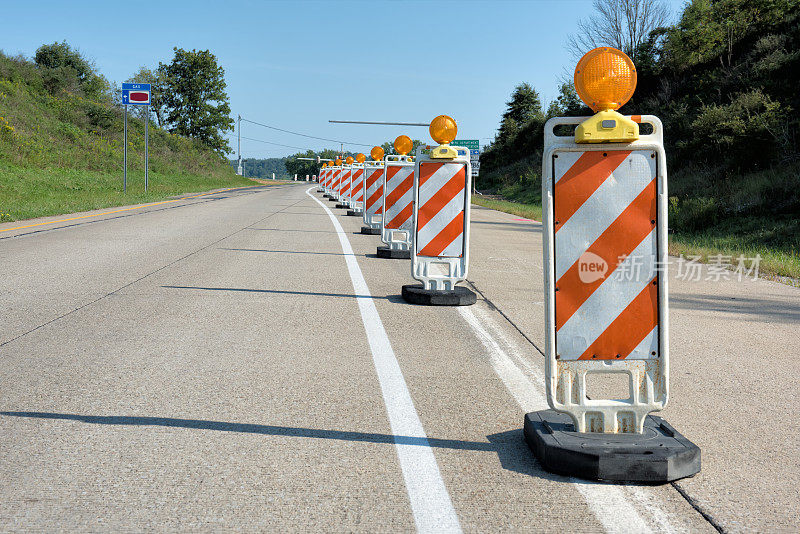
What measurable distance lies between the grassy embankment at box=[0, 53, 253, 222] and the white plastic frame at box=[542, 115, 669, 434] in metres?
16.5

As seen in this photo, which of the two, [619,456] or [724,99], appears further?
[724,99]

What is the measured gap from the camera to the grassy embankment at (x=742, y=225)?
1430 centimetres

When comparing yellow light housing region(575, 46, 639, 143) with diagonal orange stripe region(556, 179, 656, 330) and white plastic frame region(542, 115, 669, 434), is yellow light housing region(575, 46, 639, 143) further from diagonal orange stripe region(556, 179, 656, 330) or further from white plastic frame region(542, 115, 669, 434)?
diagonal orange stripe region(556, 179, 656, 330)

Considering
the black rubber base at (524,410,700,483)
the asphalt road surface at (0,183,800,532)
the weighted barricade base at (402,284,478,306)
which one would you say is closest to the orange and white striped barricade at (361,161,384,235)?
the asphalt road surface at (0,183,800,532)

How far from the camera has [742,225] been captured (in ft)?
61.4

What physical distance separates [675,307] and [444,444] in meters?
5.23

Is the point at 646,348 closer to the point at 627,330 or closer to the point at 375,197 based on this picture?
the point at 627,330

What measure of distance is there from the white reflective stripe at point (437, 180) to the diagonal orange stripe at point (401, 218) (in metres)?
3.56

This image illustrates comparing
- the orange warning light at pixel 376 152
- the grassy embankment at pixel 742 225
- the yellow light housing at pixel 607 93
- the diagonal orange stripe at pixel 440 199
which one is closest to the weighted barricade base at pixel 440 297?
the diagonal orange stripe at pixel 440 199

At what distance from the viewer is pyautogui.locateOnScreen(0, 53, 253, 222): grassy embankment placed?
24.9m

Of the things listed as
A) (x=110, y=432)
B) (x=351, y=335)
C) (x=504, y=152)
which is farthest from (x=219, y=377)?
(x=504, y=152)

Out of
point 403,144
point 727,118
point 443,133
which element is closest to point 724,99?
point 727,118

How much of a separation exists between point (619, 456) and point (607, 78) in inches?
68.7

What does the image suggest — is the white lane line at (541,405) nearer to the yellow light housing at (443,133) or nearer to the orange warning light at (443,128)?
the yellow light housing at (443,133)
